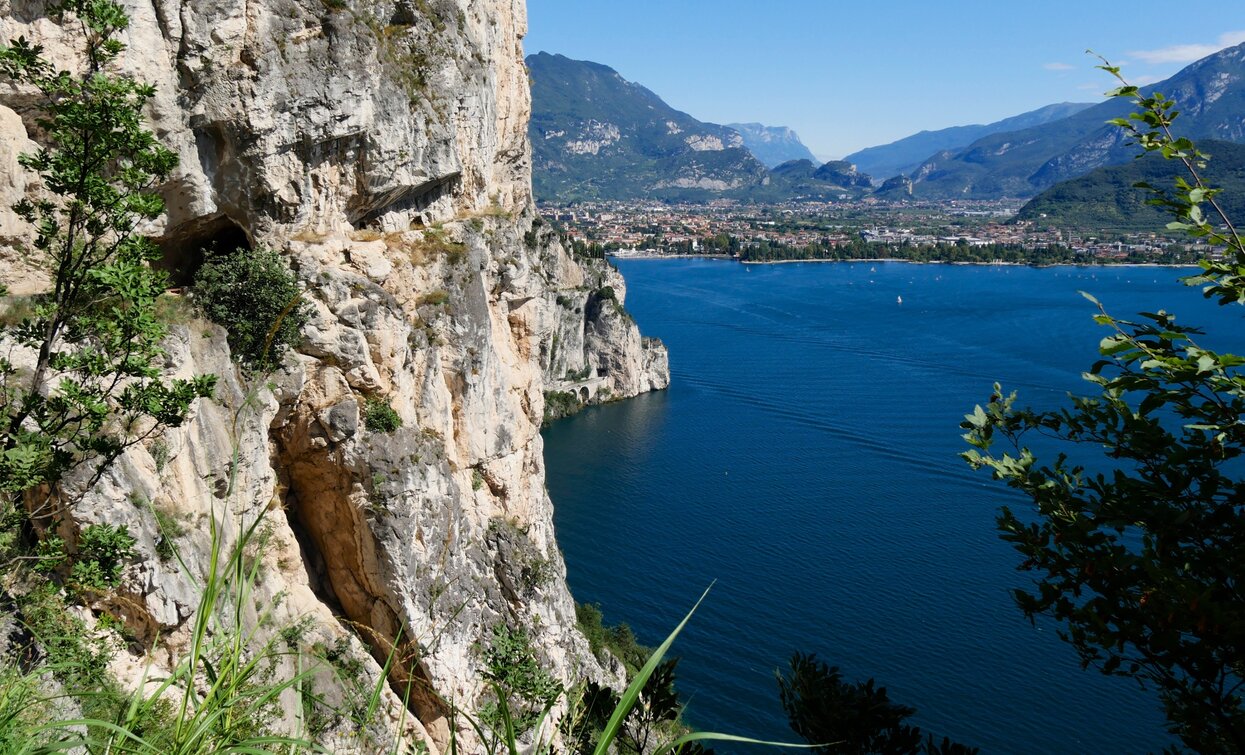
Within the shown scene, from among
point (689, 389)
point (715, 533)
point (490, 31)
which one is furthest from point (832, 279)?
point (490, 31)

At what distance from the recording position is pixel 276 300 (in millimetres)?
9977

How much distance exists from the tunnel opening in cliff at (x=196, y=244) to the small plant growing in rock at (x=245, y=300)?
459 millimetres

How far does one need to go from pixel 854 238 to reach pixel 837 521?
96316 millimetres

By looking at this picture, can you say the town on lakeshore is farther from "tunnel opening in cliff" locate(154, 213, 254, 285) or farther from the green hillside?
"tunnel opening in cliff" locate(154, 213, 254, 285)

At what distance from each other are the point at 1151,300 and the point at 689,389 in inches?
1504

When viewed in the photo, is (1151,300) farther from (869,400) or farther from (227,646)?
(227,646)

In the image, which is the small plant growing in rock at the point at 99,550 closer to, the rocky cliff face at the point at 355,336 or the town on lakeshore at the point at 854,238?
the rocky cliff face at the point at 355,336

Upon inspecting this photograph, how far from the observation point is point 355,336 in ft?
35.4

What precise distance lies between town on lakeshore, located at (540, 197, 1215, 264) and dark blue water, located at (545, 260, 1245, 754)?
17982 mm

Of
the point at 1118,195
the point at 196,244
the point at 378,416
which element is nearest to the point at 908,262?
the point at 1118,195

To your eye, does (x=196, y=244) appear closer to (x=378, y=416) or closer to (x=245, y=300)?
(x=245, y=300)

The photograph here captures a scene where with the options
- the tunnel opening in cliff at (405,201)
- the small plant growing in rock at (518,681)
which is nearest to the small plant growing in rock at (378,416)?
the tunnel opening in cliff at (405,201)

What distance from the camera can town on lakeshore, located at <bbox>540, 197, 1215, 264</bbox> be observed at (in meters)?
93.8

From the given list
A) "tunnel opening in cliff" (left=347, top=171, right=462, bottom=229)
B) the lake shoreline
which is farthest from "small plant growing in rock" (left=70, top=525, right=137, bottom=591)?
the lake shoreline
